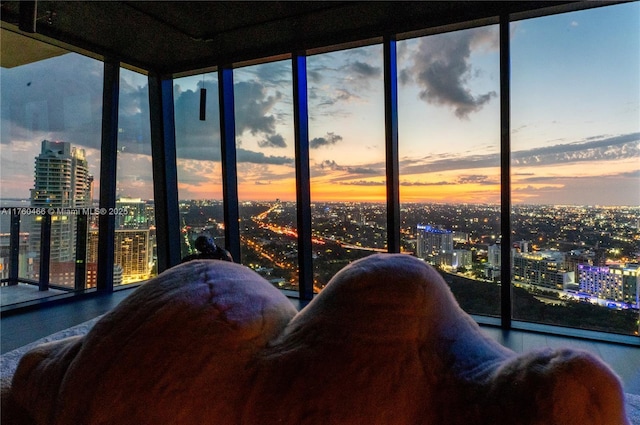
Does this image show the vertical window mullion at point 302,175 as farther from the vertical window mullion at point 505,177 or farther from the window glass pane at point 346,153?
the vertical window mullion at point 505,177

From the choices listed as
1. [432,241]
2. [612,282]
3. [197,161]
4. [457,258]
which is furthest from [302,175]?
[612,282]

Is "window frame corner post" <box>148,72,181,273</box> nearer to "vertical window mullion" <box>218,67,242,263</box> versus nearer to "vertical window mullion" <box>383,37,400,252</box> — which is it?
"vertical window mullion" <box>218,67,242,263</box>

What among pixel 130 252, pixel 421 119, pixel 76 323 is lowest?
pixel 76 323

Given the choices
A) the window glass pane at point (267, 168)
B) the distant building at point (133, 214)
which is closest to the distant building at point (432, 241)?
the window glass pane at point (267, 168)

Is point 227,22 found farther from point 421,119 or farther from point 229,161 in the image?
point 421,119

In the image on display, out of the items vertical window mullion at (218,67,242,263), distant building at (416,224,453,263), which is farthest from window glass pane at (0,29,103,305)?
distant building at (416,224,453,263)

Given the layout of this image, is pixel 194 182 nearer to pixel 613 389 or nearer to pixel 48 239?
pixel 48 239
